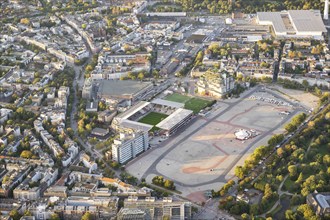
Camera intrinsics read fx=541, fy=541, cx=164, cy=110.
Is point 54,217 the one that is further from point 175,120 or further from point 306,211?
point 175,120

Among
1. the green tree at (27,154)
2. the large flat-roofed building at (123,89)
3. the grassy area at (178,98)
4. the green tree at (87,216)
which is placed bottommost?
the green tree at (87,216)

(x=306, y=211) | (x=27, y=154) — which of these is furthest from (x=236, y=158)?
(x=27, y=154)

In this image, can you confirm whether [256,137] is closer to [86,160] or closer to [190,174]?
[190,174]

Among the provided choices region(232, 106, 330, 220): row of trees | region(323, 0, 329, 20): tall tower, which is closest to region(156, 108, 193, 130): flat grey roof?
region(232, 106, 330, 220): row of trees

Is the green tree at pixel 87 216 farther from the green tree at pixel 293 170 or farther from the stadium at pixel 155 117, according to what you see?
the green tree at pixel 293 170

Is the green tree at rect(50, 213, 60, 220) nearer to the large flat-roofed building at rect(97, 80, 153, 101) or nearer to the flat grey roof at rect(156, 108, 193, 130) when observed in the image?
the flat grey roof at rect(156, 108, 193, 130)

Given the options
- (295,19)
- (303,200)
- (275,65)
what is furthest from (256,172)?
(295,19)

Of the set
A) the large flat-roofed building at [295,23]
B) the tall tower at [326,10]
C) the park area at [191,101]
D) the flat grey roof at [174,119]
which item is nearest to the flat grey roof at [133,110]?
the flat grey roof at [174,119]
